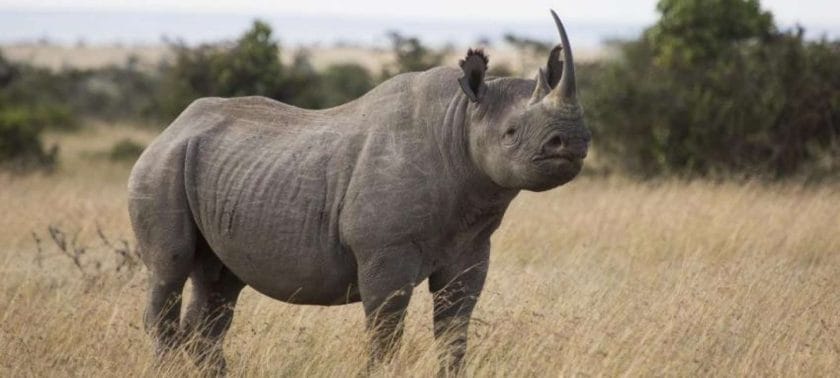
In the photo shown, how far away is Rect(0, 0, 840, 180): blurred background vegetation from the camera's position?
18.9 m

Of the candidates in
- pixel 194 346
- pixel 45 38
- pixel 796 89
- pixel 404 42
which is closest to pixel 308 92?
pixel 404 42

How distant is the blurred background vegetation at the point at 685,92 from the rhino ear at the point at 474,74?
10178 mm

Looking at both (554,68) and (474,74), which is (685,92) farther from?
(474,74)

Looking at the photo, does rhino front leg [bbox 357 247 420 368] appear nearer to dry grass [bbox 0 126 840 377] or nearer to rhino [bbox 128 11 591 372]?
rhino [bbox 128 11 591 372]

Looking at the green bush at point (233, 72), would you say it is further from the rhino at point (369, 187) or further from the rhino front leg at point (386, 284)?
the rhino front leg at point (386, 284)

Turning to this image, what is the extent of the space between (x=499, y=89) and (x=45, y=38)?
447 feet

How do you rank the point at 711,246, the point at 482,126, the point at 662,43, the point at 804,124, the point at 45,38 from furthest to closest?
the point at 45,38, the point at 662,43, the point at 804,124, the point at 711,246, the point at 482,126

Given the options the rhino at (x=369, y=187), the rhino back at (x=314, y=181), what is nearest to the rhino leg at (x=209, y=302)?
the rhino at (x=369, y=187)

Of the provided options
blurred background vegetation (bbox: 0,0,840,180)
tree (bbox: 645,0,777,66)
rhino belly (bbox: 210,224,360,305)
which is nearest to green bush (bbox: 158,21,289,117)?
blurred background vegetation (bbox: 0,0,840,180)

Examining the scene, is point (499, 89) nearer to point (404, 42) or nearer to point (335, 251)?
point (335, 251)

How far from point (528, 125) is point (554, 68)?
0.49m

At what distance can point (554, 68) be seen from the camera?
21.1 ft

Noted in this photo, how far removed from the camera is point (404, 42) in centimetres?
2469

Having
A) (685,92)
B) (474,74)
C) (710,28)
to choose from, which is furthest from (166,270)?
(710,28)
